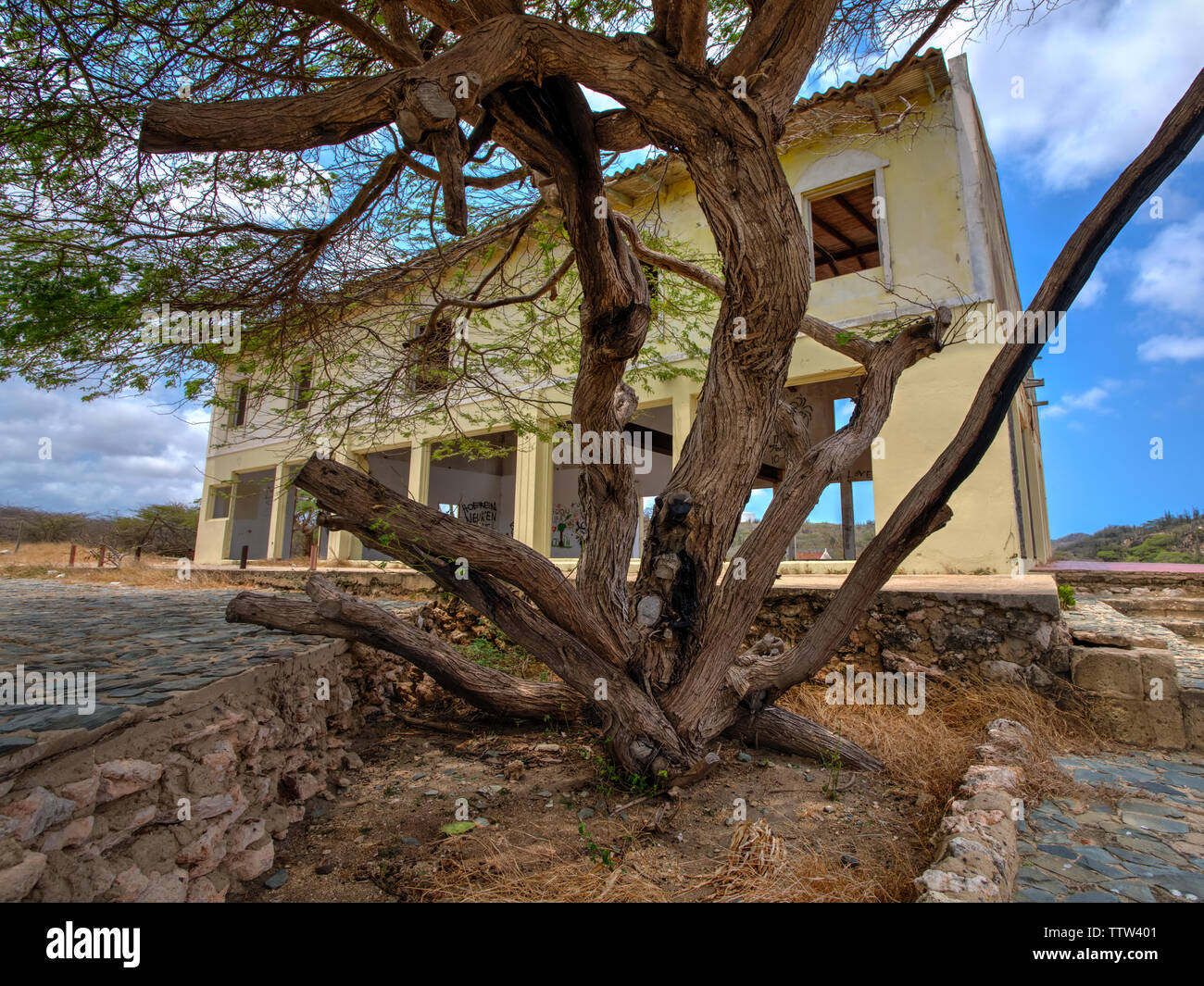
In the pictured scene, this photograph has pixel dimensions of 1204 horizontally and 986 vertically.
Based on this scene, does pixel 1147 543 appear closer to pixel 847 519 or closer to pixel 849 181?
pixel 847 519

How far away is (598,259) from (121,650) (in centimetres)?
305

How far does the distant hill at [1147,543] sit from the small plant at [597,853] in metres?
17.4

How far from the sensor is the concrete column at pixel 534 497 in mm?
9805

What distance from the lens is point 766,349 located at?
9.75ft

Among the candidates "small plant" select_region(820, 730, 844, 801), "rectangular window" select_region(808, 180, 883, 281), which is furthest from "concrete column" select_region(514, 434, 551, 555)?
"small plant" select_region(820, 730, 844, 801)

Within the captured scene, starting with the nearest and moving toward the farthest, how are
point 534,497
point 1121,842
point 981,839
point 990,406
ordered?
1. point 981,839
2. point 1121,842
3. point 990,406
4. point 534,497

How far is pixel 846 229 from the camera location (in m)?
9.22

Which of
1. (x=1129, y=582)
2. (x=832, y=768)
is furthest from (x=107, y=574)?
(x=1129, y=582)

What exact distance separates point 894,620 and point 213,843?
14.4 ft

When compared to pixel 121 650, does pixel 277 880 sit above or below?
below

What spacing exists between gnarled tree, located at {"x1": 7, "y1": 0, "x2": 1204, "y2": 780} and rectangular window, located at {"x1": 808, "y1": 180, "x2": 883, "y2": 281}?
14.4 feet
